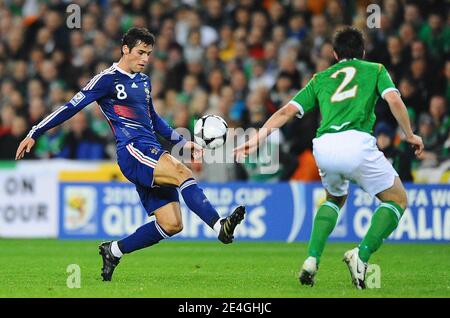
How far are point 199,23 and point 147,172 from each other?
29.4 ft

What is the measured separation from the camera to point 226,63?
54.4 ft

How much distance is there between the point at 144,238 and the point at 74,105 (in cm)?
131

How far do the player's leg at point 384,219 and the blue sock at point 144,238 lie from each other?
6.14ft

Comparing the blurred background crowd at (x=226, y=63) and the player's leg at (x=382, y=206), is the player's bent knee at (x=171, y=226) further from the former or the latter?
the blurred background crowd at (x=226, y=63)

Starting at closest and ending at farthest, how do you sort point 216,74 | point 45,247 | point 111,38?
point 45,247, point 216,74, point 111,38

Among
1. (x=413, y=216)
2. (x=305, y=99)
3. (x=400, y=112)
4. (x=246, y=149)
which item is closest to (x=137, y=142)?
(x=246, y=149)

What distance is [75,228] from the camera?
14.7 meters

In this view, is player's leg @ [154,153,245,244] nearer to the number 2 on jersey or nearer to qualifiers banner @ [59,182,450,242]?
the number 2 on jersey

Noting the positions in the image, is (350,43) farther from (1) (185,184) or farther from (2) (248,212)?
(2) (248,212)

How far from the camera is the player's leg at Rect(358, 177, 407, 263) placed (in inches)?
304

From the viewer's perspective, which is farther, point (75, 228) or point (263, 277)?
point (75, 228)

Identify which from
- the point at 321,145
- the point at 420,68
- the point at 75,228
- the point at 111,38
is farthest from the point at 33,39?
the point at 321,145

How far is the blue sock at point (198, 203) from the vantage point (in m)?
8.16
